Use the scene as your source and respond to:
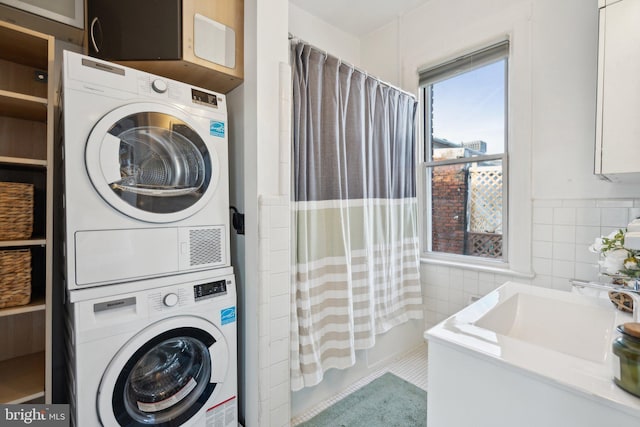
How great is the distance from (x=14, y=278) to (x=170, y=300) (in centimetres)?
60

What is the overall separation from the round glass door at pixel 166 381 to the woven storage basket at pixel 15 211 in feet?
2.27

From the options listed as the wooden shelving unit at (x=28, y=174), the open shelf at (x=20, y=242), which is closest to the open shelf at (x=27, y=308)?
the wooden shelving unit at (x=28, y=174)

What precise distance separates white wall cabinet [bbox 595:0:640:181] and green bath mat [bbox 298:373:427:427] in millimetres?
1573

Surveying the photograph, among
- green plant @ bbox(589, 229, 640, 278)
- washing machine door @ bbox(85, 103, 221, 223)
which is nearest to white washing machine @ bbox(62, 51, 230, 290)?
washing machine door @ bbox(85, 103, 221, 223)

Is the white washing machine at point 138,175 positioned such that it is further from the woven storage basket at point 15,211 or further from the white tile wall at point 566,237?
the white tile wall at point 566,237

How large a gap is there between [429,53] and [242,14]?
5.10ft

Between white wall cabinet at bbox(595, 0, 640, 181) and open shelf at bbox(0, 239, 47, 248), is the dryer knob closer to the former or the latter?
open shelf at bbox(0, 239, 47, 248)

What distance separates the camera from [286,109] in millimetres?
1510

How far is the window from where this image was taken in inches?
82.7

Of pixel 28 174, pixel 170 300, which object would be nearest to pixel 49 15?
pixel 28 174

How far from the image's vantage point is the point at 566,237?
5.73 ft

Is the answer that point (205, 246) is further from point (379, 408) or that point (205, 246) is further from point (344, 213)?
point (379, 408)

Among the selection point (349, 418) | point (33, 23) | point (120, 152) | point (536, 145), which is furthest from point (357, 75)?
point (349, 418)

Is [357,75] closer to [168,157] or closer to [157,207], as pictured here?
[168,157]
